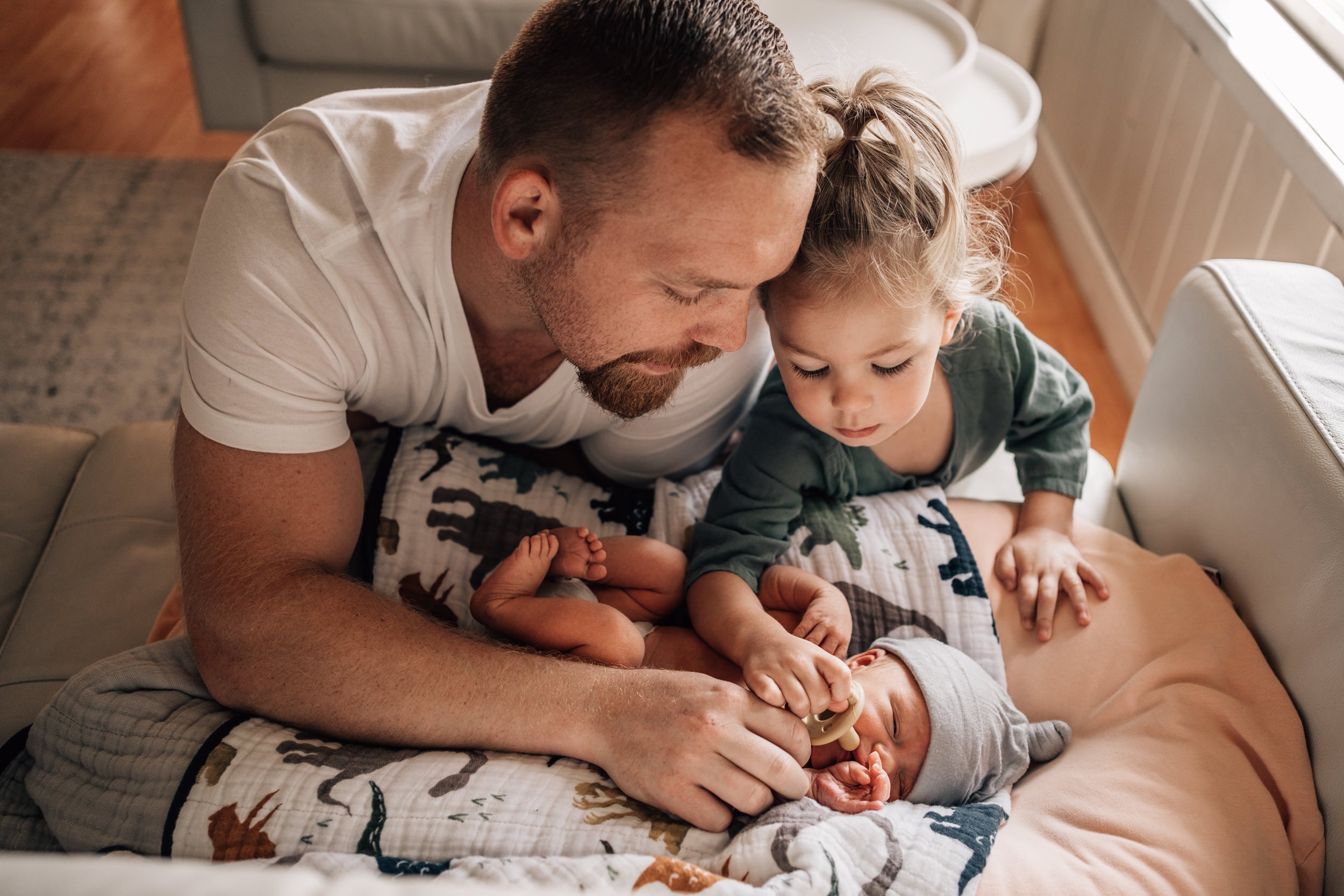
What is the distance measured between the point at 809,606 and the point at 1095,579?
37 cm

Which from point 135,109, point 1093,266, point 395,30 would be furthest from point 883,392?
point 135,109

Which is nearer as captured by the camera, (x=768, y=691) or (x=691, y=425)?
(x=768, y=691)

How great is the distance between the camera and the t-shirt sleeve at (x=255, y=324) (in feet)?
3.56

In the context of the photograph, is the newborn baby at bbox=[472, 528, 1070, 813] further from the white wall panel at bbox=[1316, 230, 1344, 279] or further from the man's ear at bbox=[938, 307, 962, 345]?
the white wall panel at bbox=[1316, 230, 1344, 279]

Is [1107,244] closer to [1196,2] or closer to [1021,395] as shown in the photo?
[1196,2]

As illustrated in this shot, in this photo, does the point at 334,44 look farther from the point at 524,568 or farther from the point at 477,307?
the point at 524,568

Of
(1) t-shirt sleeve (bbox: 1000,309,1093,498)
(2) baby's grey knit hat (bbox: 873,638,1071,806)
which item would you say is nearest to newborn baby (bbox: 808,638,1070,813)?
(2) baby's grey knit hat (bbox: 873,638,1071,806)

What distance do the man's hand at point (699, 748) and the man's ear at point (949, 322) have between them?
505 mm

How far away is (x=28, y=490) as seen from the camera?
1381 mm

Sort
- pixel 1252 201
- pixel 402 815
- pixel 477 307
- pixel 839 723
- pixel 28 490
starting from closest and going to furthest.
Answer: pixel 402 815, pixel 839 723, pixel 477 307, pixel 28 490, pixel 1252 201

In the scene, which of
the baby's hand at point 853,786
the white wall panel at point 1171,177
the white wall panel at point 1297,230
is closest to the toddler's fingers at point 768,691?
the baby's hand at point 853,786

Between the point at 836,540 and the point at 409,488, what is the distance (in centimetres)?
58

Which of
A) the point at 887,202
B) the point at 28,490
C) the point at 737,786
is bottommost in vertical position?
the point at 28,490

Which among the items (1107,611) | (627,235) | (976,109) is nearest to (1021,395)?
(1107,611)
